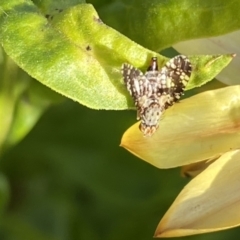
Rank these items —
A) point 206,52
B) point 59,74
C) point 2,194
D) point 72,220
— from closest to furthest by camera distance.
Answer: point 59,74 < point 206,52 < point 2,194 < point 72,220

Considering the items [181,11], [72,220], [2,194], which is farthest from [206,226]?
[72,220]

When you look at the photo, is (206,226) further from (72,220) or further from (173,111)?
(72,220)

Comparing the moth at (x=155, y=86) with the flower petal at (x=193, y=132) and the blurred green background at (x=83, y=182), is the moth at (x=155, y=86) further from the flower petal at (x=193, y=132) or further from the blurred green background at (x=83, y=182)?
the blurred green background at (x=83, y=182)

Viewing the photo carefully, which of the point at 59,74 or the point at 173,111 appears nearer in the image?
the point at 59,74

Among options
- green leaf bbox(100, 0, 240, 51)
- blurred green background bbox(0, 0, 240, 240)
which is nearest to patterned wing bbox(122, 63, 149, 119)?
green leaf bbox(100, 0, 240, 51)

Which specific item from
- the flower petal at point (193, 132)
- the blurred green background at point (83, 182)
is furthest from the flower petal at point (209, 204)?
the blurred green background at point (83, 182)

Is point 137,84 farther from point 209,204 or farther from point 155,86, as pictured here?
point 209,204

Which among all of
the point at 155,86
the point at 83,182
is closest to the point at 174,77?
the point at 155,86
